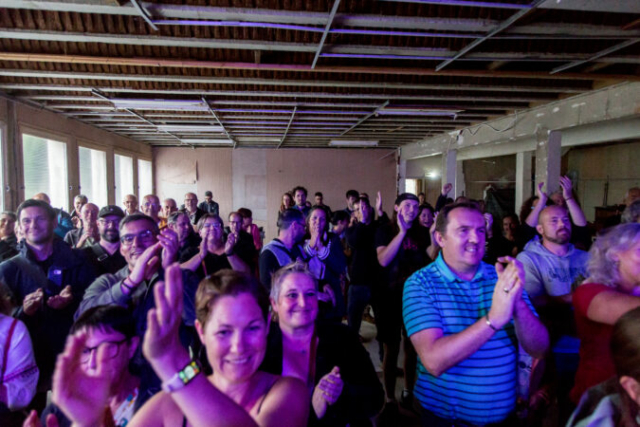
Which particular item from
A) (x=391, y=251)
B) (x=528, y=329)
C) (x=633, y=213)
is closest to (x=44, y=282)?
(x=391, y=251)

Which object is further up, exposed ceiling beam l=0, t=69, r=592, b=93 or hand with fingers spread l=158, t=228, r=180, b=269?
exposed ceiling beam l=0, t=69, r=592, b=93

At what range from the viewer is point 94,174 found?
390 inches

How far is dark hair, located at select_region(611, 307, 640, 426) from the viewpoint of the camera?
1.14 metres

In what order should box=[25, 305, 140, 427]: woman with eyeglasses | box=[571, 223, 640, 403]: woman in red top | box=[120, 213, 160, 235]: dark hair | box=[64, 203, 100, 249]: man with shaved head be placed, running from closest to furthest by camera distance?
box=[25, 305, 140, 427]: woman with eyeglasses → box=[571, 223, 640, 403]: woman in red top → box=[120, 213, 160, 235]: dark hair → box=[64, 203, 100, 249]: man with shaved head

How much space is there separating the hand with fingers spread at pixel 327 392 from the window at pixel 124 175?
38.0 ft

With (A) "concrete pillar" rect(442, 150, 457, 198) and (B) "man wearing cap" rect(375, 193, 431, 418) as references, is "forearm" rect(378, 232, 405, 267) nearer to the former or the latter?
(B) "man wearing cap" rect(375, 193, 431, 418)

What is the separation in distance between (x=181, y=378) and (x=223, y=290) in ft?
1.29

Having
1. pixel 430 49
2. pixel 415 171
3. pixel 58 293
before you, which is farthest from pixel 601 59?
pixel 415 171

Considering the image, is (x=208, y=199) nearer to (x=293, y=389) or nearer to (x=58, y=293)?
(x=58, y=293)

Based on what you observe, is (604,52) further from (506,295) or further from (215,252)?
(215,252)

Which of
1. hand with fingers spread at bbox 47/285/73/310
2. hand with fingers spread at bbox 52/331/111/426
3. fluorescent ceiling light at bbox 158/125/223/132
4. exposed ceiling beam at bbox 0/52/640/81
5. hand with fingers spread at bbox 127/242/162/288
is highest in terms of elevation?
fluorescent ceiling light at bbox 158/125/223/132

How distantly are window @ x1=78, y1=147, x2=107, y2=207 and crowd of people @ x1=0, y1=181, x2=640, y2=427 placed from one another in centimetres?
673

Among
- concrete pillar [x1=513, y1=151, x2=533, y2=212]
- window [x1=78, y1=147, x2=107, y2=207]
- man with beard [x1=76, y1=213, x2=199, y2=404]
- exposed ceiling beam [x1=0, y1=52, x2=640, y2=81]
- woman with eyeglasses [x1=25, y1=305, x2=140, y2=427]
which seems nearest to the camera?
woman with eyeglasses [x1=25, y1=305, x2=140, y2=427]

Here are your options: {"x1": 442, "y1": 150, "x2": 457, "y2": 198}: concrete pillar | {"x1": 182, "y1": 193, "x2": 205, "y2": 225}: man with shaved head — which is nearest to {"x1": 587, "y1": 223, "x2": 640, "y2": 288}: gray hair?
{"x1": 182, "y1": 193, "x2": 205, "y2": 225}: man with shaved head
